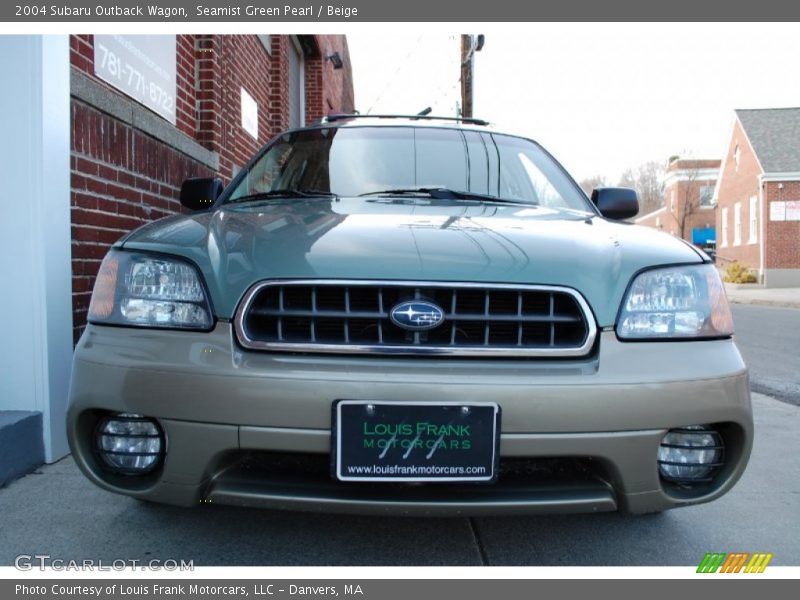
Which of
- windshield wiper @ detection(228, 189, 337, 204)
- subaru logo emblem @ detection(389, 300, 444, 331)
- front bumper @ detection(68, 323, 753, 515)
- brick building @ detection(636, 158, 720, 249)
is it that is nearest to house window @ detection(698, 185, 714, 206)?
brick building @ detection(636, 158, 720, 249)

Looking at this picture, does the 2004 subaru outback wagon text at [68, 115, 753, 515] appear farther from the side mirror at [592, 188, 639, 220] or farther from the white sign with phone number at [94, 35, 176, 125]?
the white sign with phone number at [94, 35, 176, 125]

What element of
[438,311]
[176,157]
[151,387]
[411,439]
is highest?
[176,157]

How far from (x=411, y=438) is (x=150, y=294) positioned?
2.97ft

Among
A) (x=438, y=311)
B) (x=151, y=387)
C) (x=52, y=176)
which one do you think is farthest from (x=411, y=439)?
(x=52, y=176)

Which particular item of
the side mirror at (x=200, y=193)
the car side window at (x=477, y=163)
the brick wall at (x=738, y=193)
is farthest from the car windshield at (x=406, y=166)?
the brick wall at (x=738, y=193)

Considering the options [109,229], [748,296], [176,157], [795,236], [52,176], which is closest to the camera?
[52,176]

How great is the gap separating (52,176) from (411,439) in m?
2.09

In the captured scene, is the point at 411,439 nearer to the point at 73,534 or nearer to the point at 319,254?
the point at 319,254

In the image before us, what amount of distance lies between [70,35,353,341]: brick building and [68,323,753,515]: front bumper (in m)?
1.55

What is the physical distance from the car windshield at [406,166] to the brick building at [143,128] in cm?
86

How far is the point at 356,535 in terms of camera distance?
221cm

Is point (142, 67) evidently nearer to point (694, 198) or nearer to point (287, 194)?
point (287, 194)

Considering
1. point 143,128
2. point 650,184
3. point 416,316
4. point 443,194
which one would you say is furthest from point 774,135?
point 650,184

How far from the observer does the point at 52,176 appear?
2.82 m
